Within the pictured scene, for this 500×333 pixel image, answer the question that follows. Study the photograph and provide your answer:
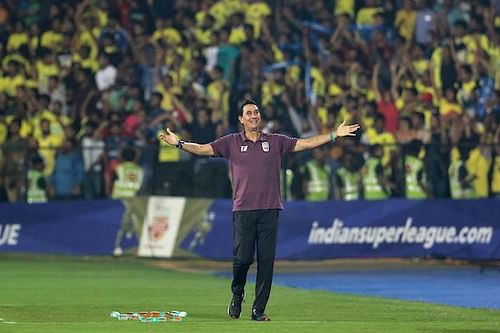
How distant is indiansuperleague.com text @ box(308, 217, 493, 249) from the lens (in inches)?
961

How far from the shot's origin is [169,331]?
41.4 ft

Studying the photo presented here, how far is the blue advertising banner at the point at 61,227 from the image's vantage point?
26438mm

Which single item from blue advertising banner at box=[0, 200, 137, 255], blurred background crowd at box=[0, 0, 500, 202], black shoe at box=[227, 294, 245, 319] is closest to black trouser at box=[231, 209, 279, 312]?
black shoe at box=[227, 294, 245, 319]

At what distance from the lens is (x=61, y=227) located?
87.2ft

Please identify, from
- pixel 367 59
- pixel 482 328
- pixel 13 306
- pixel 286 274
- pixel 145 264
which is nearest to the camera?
pixel 482 328

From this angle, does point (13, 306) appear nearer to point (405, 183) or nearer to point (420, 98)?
point (405, 183)

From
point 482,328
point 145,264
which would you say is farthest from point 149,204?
point 482,328

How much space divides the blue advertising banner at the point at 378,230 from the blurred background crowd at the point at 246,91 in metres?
0.24

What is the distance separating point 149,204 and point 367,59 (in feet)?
22.0

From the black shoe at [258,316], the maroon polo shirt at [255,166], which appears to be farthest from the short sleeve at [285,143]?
the black shoe at [258,316]

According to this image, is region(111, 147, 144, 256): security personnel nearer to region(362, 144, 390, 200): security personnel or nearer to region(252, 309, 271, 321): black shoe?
region(362, 144, 390, 200): security personnel

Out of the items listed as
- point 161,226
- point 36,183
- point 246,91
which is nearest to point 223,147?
point 161,226

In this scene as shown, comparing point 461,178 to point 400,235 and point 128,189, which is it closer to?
point 400,235

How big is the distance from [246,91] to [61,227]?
5443 mm
